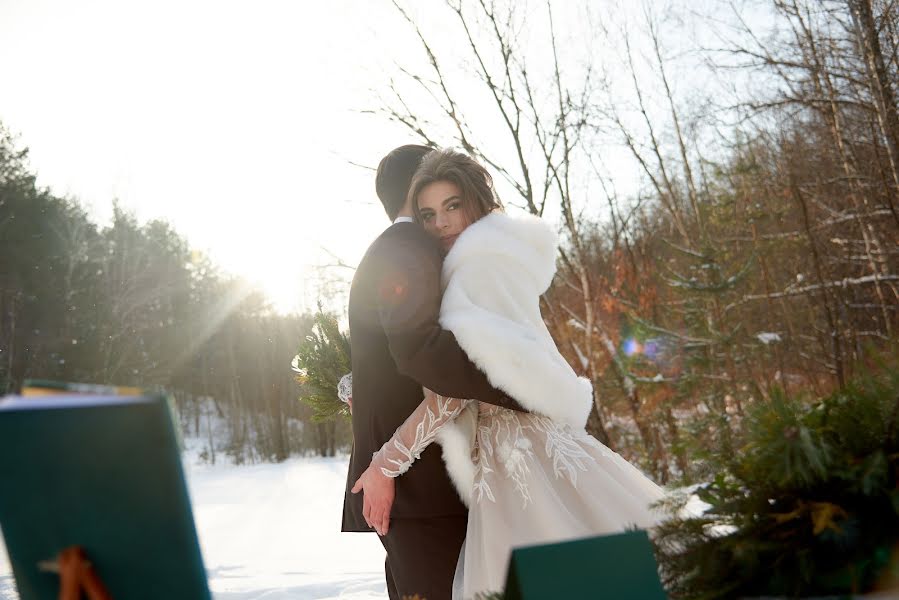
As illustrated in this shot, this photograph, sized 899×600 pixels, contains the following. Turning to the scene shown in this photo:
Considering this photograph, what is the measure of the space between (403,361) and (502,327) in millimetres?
341

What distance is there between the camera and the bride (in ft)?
6.65

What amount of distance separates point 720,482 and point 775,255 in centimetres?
1529

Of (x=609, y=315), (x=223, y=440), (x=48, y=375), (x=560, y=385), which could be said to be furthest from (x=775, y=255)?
(x=223, y=440)

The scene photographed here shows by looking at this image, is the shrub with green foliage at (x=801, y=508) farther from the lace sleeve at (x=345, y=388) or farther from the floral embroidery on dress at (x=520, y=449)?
the lace sleeve at (x=345, y=388)

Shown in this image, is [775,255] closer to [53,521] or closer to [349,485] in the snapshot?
[349,485]

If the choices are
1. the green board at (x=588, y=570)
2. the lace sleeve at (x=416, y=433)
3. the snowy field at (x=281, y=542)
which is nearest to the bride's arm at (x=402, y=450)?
the lace sleeve at (x=416, y=433)

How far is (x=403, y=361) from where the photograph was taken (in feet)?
6.91

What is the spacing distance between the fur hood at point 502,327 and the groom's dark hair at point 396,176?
0.51 meters

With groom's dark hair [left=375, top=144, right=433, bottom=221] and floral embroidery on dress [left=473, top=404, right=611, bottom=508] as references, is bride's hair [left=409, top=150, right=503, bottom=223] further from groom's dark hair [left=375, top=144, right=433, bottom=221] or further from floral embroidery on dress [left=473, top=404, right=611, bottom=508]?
floral embroidery on dress [left=473, top=404, right=611, bottom=508]

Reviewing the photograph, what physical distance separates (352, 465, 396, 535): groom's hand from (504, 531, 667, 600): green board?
144 centimetres

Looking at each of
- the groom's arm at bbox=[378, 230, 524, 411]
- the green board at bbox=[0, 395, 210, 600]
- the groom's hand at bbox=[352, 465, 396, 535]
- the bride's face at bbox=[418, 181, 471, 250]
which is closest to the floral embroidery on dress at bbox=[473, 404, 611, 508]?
the groom's arm at bbox=[378, 230, 524, 411]

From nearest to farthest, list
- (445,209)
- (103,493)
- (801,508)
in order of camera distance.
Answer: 1. (103,493)
2. (801,508)
3. (445,209)

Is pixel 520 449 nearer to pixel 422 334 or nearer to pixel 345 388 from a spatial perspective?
pixel 422 334

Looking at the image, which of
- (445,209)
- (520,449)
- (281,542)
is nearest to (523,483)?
(520,449)
